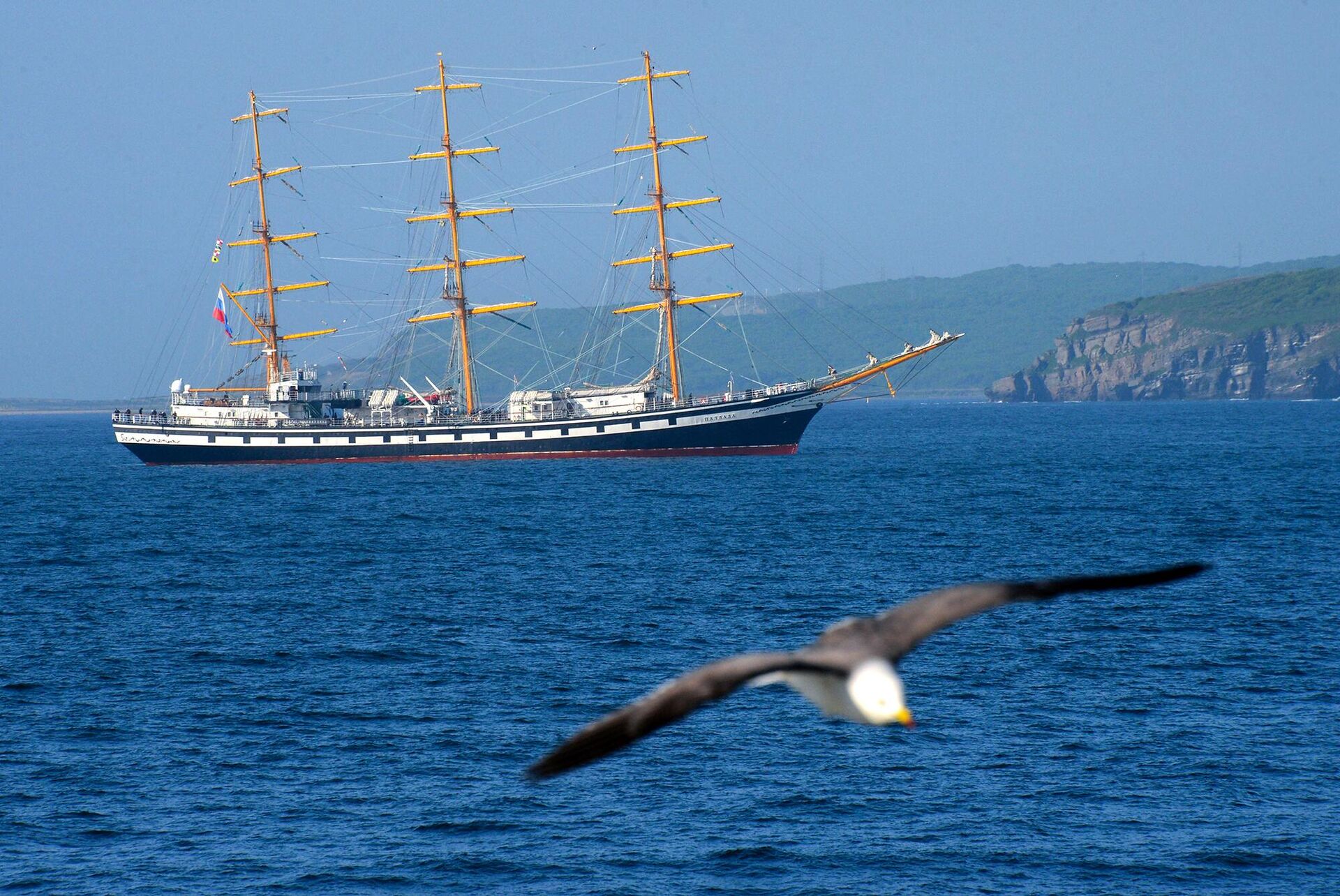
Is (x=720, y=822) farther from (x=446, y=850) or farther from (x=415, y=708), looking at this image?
(x=415, y=708)

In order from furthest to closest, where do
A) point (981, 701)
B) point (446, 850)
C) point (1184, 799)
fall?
point (981, 701) → point (1184, 799) → point (446, 850)

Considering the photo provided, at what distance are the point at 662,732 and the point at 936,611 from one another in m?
24.8

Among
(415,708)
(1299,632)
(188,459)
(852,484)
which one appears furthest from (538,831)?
(188,459)

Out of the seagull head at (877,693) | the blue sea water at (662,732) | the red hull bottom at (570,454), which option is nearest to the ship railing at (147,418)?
the red hull bottom at (570,454)

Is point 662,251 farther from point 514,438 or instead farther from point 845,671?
point 845,671

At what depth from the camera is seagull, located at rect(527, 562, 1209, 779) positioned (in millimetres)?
7379

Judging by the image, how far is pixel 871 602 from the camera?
44.2 m

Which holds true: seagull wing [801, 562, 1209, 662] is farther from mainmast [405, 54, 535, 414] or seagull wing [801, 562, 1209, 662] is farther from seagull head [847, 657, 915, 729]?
mainmast [405, 54, 535, 414]

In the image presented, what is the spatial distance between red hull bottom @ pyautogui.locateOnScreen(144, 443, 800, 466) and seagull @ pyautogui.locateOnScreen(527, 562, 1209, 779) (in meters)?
89.5

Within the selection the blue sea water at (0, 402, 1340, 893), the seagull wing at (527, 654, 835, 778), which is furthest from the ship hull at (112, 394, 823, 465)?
the seagull wing at (527, 654, 835, 778)

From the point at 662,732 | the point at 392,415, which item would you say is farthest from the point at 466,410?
the point at 662,732

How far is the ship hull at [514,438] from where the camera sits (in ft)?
319

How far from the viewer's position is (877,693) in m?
8.09

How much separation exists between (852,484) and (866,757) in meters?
56.9
